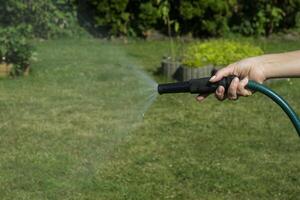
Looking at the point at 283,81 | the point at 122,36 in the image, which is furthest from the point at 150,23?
the point at 283,81

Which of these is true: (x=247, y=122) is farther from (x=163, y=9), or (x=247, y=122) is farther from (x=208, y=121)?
(x=163, y=9)

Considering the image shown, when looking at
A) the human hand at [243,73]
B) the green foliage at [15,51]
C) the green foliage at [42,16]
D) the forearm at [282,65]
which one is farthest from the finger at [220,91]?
the green foliage at [42,16]

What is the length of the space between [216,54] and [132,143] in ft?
8.70

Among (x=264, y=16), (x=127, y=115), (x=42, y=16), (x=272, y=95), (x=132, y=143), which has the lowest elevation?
(x=127, y=115)

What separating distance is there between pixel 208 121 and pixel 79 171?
172 centimetres

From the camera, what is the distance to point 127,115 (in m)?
7.14

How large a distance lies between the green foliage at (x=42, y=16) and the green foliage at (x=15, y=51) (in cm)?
191

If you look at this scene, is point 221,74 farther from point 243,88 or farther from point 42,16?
point 42,16

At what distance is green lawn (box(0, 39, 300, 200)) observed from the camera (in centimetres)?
486

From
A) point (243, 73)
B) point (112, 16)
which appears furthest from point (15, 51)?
point (243, 73)

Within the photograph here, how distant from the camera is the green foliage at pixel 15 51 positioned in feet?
27.1

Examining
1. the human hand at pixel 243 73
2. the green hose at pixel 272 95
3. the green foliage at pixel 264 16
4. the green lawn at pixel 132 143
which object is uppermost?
the human hand at pixel 243 73

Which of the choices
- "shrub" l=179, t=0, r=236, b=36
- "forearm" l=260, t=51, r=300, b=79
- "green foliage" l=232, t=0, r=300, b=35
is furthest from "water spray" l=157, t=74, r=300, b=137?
"green foliage" l=232, t=0, r=300, b=35

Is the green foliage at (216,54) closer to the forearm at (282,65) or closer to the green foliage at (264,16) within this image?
the green foliage at (264,16)
